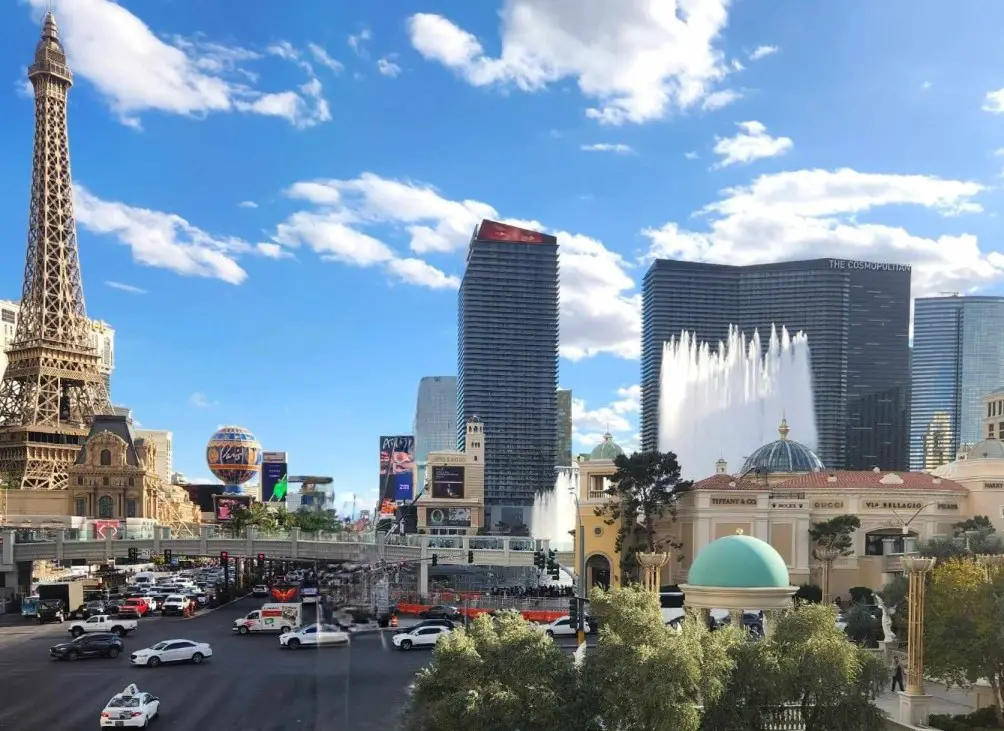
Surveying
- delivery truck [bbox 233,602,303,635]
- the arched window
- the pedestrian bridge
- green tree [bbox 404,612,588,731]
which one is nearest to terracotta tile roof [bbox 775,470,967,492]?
the pedestrian bridge

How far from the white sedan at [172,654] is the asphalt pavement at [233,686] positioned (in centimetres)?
57

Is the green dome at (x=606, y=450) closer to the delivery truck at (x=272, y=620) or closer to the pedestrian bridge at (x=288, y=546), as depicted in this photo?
the pedestrian bridge at (x=288, y=546)

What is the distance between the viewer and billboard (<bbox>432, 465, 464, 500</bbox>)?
418 feet

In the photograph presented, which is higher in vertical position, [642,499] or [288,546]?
[642,499]

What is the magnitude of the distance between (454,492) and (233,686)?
92.2m

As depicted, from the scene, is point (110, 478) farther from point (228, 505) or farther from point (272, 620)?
point (272, 620)

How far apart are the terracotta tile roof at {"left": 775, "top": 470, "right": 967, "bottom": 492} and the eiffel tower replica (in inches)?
3329

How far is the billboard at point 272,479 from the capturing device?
122688 mm

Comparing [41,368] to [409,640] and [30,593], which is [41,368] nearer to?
[30,593]

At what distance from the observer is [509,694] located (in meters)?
20.9

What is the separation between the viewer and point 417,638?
4644 centimetres

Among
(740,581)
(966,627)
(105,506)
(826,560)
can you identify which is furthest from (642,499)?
(105,506)

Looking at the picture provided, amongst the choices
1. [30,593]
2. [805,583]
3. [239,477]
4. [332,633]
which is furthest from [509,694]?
[239,477]

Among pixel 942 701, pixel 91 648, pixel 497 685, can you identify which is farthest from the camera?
pixel 91 648
